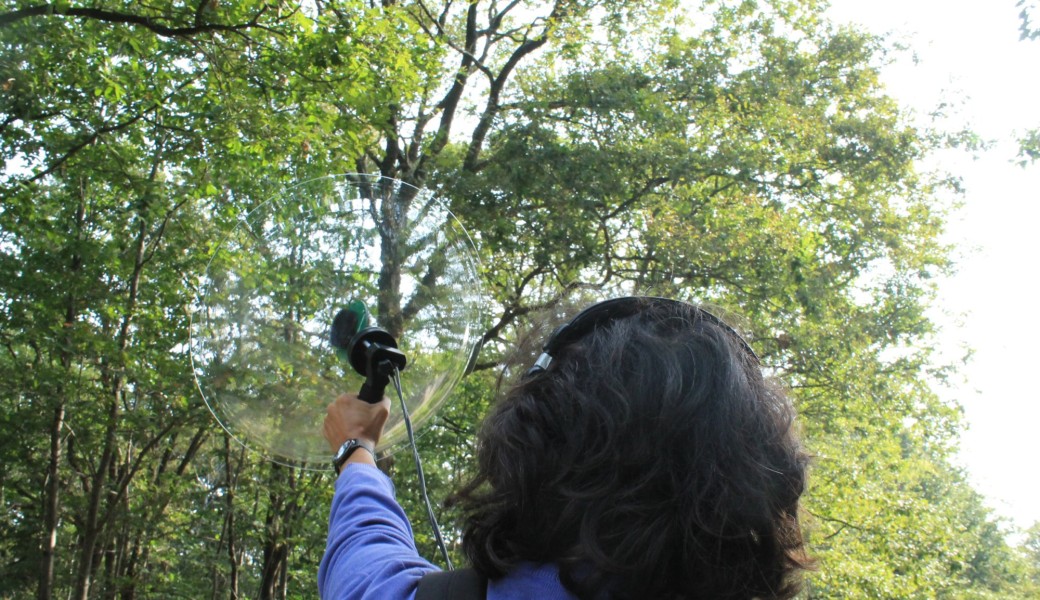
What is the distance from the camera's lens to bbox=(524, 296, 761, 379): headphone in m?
1.40

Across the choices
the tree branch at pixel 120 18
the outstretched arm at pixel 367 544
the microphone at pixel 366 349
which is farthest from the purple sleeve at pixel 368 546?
the tree branch at pixel 120 18

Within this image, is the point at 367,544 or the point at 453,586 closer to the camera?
the point at 453,586

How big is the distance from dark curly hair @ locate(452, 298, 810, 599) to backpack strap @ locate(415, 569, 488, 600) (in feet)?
0.07

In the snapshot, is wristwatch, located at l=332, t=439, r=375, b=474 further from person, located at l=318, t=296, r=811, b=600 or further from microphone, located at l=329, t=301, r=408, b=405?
person, located at l=318, t=296, r=811, b=600

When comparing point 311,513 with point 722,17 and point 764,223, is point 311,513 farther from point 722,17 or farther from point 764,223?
point 722,17

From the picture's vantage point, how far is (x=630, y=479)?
1229mm

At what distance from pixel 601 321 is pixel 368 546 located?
20.0 inches

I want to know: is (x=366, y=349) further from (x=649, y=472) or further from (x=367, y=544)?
(x=649, y=472)

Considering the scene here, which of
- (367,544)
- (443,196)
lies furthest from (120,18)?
(367,544)

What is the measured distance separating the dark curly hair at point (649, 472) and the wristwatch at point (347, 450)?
0.38m

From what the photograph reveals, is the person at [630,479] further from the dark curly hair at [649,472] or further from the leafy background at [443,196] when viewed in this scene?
the leafy background at [443,196]

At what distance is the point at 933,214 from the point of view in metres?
16.9

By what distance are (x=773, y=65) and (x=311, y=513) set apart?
10187 mm

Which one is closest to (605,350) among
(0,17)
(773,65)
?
(0,17)
